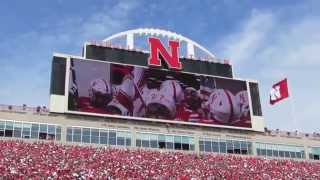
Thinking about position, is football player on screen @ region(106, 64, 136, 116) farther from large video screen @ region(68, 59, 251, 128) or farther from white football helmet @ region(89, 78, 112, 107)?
white football helmet @ region(89, 78, 112, 107)

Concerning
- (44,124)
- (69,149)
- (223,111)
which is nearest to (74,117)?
(44,124)

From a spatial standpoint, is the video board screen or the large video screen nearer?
the large video screen

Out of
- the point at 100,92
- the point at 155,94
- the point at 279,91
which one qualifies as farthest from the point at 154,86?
the point at 279,91

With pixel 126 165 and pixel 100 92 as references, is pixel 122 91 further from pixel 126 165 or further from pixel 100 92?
pixel 126 165

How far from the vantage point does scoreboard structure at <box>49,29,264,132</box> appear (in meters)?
55.4

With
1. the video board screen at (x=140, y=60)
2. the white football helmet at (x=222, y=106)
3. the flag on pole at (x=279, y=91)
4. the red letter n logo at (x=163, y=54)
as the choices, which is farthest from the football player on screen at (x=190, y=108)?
the flag on pole at (x=279, y=91)

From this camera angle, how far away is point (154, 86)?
192 ft

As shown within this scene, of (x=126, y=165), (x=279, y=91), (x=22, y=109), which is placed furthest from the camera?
(x=279, y=91)

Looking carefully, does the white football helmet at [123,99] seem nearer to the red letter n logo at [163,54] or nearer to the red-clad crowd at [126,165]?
the red letter n logo at [163,54]

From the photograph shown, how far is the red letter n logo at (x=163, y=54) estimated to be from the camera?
59.4 metres

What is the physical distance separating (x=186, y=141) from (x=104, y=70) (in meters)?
10.6

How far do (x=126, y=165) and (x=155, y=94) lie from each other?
14317mm

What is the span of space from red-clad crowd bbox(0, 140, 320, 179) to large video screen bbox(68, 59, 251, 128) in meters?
4.54

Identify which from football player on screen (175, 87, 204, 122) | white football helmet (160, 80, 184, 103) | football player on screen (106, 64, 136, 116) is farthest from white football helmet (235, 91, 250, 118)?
football player on screen (106, 64, 136, 116)
